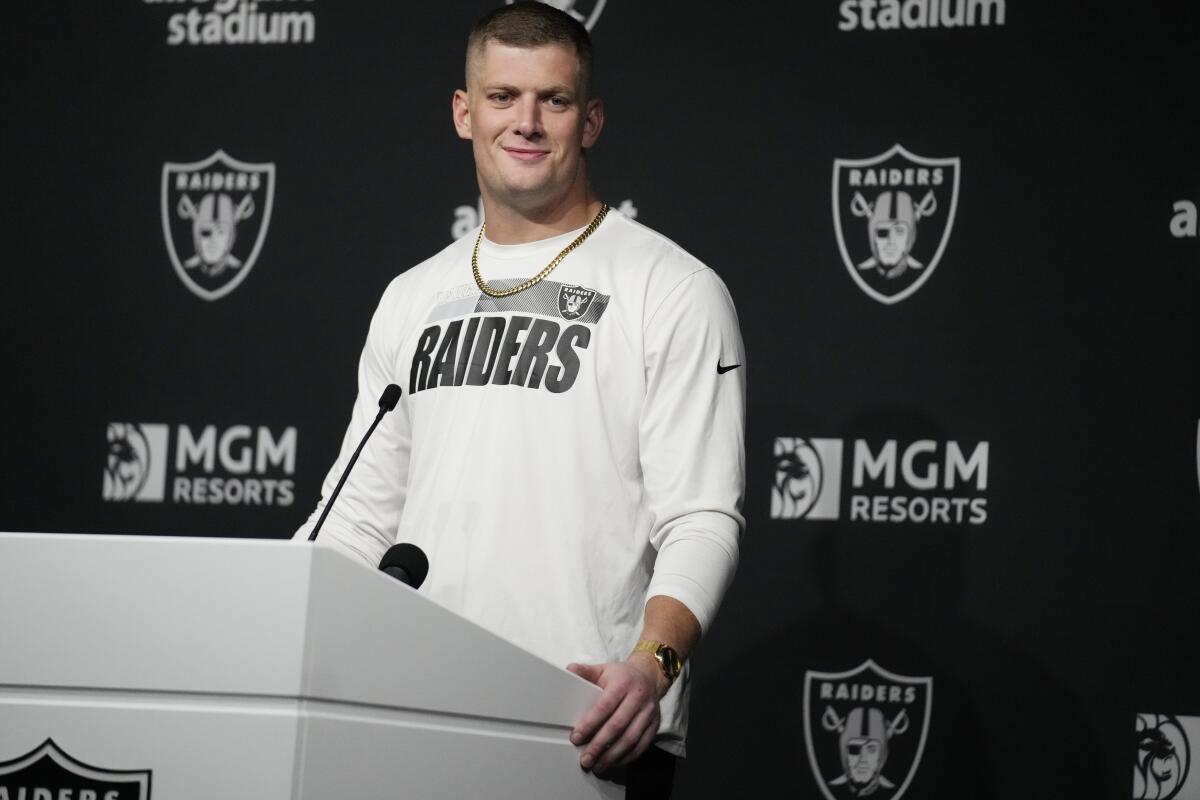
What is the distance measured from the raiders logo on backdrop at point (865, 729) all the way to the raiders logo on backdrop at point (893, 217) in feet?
2.80

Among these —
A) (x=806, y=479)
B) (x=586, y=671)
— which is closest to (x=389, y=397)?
Answer: (x=586, y=671)

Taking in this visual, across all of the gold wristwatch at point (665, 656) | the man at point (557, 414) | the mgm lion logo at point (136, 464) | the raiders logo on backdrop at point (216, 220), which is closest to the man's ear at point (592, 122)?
the man at point (557, 414)

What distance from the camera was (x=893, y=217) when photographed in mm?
3361

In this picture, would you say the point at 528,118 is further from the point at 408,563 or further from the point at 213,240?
the point at 213,240

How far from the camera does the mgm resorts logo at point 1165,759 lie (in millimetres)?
3039

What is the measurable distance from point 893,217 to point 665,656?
5.96 ft

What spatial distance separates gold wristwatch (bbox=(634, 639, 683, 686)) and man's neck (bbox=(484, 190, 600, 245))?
2.74 ft

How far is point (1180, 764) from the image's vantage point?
9.96 feet

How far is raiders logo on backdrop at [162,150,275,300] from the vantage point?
372 cm

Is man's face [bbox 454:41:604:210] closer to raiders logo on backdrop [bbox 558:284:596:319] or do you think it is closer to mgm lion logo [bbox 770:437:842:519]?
raiders logo on backdrop [bbox 558:284:596:319]

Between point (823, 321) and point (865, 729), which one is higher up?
point (823, 321)

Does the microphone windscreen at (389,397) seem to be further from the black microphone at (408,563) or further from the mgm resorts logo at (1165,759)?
the mgm resorts logo at (1165,759)

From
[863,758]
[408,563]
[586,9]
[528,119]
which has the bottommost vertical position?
[863,758]

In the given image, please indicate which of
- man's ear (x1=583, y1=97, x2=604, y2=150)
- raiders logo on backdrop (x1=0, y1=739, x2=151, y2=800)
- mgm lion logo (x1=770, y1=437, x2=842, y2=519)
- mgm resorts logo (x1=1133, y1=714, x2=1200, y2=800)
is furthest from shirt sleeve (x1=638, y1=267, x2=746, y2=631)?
mgm resorts logo (x1=1133, y1=714, x2=1200, y2=800)
